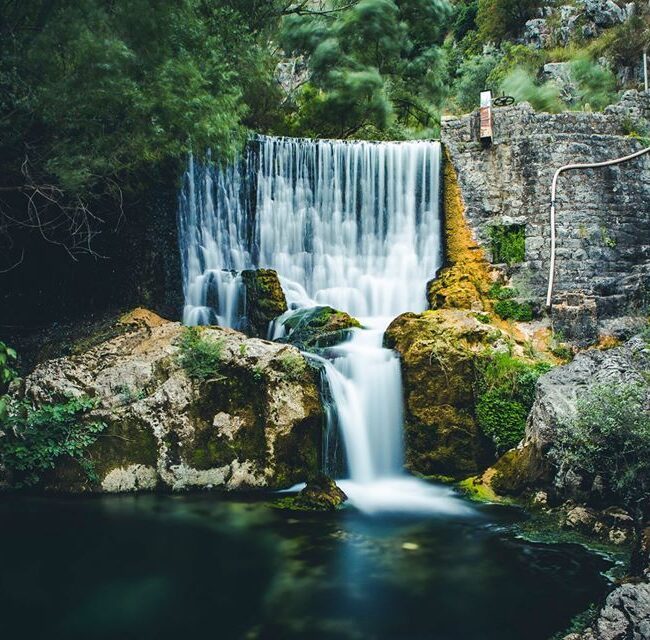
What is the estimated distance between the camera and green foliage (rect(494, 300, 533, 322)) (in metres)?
11.9

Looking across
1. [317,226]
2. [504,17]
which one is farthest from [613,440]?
[504,17]

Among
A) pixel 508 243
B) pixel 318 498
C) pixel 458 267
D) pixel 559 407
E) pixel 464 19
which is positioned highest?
pixel 464 19

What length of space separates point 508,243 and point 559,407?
611 centimetres

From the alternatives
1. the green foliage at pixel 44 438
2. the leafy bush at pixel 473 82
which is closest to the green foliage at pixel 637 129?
the leafy bush at pixel 473 82

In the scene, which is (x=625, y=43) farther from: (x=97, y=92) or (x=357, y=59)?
(x=97, y=92)

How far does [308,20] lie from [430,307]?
10260mm

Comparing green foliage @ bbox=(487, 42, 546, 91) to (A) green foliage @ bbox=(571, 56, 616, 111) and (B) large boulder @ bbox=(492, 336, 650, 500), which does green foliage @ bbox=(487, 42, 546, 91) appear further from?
(B) large boulder @ bbox=(492, 336, 650, 500)

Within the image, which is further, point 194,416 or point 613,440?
point 194,416

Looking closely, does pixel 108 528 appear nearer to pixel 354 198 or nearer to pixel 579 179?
pixel 354 198

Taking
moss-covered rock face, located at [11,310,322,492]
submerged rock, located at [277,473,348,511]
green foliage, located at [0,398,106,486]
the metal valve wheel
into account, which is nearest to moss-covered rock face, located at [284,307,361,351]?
moss-covered rock face, located at [11,310,322,492]

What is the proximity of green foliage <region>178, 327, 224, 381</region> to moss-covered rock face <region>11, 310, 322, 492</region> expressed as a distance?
0.07 ft

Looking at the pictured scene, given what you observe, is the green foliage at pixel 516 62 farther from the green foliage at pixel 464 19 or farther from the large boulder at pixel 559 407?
the large boulder at pixel 559 407

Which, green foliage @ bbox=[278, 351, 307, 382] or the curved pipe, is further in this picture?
the curved pipe

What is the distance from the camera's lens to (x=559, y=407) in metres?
7.32
